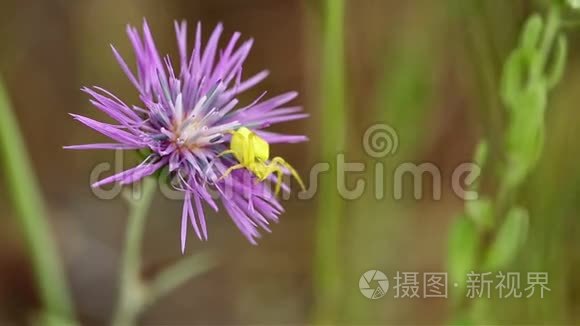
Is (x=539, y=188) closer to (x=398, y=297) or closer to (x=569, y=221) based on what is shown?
(x=569, y=221)

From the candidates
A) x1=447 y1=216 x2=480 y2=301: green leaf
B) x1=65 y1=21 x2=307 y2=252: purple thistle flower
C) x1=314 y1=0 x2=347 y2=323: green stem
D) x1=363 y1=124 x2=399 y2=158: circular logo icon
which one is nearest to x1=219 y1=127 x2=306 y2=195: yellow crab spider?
x1=65 y1=21 x2=307 y2=252: purple thistle flower

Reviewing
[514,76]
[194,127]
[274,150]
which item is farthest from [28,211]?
[514,76]

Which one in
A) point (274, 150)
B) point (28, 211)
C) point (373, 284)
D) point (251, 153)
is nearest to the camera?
point (251, 153)

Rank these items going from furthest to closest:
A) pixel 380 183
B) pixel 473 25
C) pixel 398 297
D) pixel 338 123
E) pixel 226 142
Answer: pixel 398 297 → pixel 380 183 → pixel 473 25 → pixel 338 123 → pixel 226 142

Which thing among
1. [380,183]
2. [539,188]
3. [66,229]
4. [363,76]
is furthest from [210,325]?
[539,188]

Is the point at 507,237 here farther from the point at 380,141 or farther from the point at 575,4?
the point at 380,141

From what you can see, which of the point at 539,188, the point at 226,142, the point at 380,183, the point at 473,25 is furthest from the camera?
the point at 380,183

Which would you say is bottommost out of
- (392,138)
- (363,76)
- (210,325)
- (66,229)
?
(210,325)
